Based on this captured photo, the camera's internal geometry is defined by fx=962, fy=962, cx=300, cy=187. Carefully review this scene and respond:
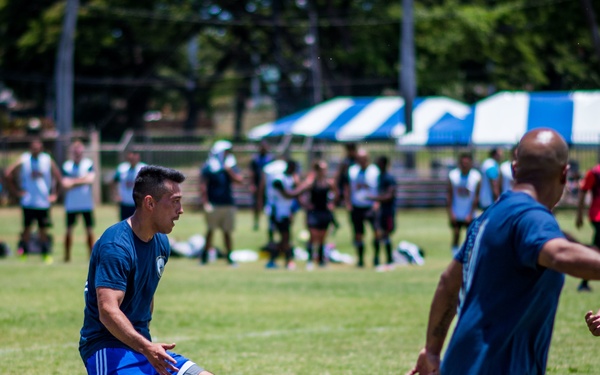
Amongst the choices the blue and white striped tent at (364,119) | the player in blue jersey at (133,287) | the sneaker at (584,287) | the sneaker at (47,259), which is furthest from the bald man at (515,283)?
the blue and white striped tent at (364,119)

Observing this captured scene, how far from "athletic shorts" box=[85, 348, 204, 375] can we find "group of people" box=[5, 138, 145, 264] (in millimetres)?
11798

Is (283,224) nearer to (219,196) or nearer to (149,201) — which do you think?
(219,196)

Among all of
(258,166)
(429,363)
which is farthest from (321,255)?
(429,363)

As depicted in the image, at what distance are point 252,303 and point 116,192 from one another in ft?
19.6

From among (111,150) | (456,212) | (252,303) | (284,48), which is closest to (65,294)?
(252,303)

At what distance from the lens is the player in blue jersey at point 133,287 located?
517cm

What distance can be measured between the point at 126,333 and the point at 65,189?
489 inches

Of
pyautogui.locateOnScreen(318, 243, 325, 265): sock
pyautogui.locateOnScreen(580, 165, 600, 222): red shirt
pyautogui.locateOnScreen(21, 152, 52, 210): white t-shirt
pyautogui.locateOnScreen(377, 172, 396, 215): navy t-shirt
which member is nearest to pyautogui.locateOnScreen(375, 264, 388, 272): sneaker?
pyautogui.locateOnScreen(377, 172, 396, 215): navy t-shirt

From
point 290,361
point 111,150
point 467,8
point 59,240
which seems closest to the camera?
point 290,361

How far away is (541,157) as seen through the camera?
3.98 m

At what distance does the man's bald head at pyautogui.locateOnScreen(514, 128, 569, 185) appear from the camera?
13.0ft

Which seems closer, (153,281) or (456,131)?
(153,281)

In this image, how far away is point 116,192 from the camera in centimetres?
1789

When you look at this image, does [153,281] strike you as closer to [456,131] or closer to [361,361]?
[361,361]
